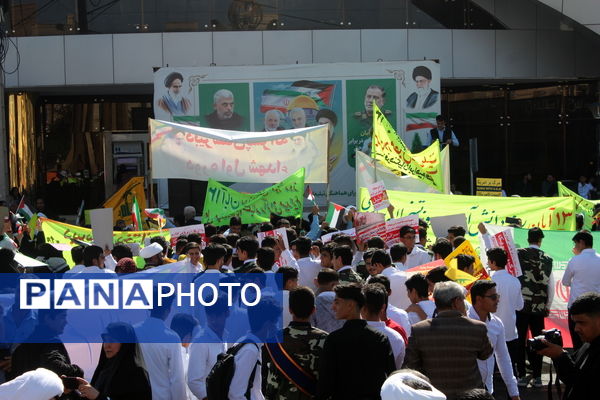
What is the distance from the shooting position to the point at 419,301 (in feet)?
25.8

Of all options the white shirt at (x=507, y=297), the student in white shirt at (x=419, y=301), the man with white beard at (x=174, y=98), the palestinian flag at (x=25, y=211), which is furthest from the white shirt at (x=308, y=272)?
the man with white beard at (x=174, y=98)

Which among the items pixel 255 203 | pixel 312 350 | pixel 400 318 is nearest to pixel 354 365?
pixel 312 350

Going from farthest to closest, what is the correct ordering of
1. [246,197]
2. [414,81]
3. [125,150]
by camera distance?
[125,150] → [414,81] → [246,197]

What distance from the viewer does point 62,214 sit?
94.3 ft

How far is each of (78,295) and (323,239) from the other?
16.8 feet

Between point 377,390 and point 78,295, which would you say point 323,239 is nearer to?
point 78,295

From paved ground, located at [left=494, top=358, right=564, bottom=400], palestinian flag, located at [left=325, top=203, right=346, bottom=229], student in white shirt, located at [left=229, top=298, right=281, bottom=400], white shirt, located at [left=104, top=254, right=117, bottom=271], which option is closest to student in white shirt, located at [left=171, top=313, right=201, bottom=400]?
student in white shirt, located at [left=229, top=298, right=281, bottom=400]

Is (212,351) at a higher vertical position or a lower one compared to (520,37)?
lower

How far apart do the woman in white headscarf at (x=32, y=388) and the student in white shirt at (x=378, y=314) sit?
2.58 metres

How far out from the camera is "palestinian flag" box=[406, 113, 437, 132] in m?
24.0

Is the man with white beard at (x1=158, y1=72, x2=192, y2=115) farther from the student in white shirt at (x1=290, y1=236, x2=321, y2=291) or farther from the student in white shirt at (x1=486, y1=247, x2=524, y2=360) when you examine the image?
the student in white shirt at (x1=486, y1=247, x2=524, y2=360)

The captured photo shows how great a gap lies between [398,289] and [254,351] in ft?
9.14

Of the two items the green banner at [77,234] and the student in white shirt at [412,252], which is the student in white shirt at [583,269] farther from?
the green banner at [77,234]

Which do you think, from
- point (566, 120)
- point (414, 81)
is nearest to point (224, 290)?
point (414, 81)
